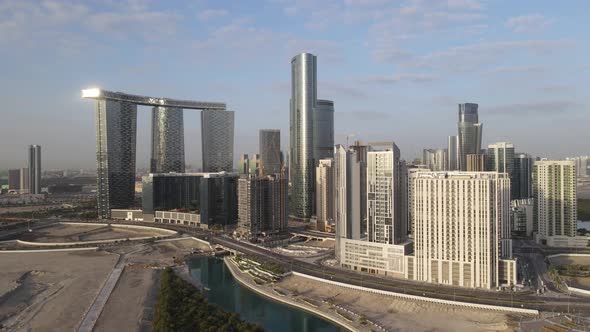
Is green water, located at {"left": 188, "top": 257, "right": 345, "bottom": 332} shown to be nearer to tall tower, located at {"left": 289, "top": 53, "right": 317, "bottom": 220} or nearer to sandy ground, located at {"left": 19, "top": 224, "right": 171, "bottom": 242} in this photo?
sandy ground, located at {"left": 19, "top": 224, "right": 171, "bottom": 242}

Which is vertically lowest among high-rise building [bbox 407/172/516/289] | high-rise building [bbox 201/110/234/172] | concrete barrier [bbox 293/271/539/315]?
concrete barrier [bbox 293/271/539/315]

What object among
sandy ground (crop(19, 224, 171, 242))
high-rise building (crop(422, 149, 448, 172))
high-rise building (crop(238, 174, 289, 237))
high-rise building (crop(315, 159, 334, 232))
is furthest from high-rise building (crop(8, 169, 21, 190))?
high-rise building (crop(422, 149, 448, 172))

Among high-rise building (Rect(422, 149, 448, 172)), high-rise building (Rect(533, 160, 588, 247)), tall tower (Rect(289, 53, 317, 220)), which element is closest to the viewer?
high-rise building (Rect(533, 160, 588, 247))

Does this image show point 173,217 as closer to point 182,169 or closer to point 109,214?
point 109,214

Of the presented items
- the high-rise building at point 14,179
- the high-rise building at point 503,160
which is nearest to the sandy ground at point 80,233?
the high-rise building at point 503,160

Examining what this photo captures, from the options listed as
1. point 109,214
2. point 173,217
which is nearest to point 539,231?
point 173,217

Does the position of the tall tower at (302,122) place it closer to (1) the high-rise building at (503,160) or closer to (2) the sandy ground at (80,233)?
(2) the sandy ground at (80,233)

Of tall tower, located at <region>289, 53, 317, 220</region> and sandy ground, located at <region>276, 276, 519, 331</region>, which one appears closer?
sandy ground, located at <region>276, 276, 519, 331</region>
